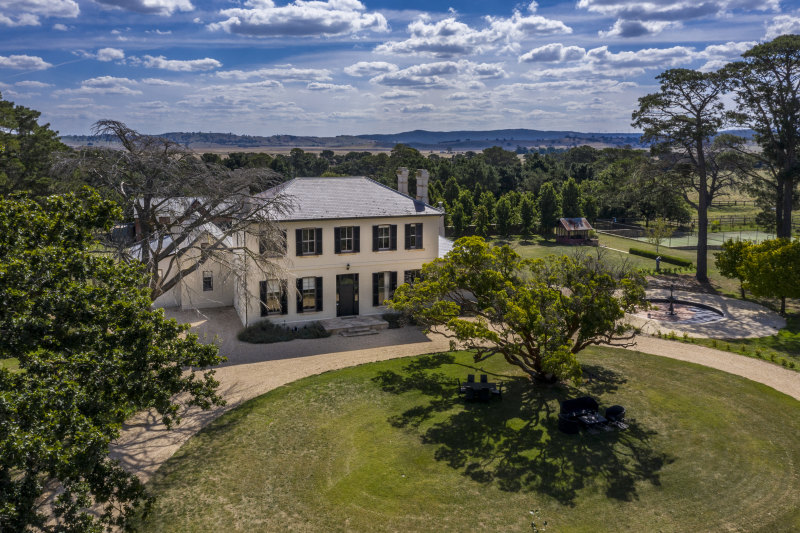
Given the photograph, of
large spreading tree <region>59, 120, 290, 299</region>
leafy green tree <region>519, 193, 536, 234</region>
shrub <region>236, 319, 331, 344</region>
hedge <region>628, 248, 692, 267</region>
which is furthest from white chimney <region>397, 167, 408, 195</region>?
leafy green tree <region>519, 193, 536, 234</region>

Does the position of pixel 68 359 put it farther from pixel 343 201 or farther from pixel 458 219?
pixel 458 219

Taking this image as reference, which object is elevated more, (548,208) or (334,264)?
(548,208)

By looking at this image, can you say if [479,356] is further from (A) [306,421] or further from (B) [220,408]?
(B) [220,408]

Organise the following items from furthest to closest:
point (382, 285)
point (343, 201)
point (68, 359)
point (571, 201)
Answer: point (571, 201) < point (382, 285) < point (343, 201) < point (68, 359)

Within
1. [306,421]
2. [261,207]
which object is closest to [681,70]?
[261,207]

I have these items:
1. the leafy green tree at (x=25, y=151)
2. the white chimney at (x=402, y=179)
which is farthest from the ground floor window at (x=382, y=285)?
the leafy green tree at (x=25, y=151)

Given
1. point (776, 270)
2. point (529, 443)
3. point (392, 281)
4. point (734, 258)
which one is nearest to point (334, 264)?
point (392, 281)

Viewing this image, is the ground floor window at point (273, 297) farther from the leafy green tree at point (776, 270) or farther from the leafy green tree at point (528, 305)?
the leafy green tree at point (776, 270)
